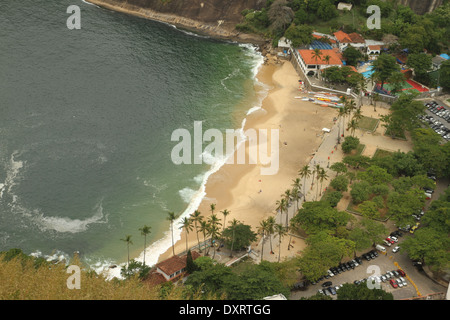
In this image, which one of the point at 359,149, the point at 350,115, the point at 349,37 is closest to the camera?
the point at 359,149

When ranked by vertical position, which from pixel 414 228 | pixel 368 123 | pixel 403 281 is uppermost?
pixel 368 123

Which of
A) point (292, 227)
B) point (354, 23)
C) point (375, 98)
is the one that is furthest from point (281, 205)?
point (354, 23)

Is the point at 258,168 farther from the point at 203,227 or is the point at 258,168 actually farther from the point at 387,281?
the point at 387,281

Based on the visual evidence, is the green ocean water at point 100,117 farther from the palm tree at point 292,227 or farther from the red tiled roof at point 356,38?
the red tiled roof at point 356,38

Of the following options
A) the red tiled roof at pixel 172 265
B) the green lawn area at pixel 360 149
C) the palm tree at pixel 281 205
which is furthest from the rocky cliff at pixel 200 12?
the red tiled roof at pixel 172 265

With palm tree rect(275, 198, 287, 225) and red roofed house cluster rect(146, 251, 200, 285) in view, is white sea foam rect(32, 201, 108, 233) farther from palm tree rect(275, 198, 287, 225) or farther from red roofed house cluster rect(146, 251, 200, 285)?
palm tree rect(275, 198, 287, 225)
